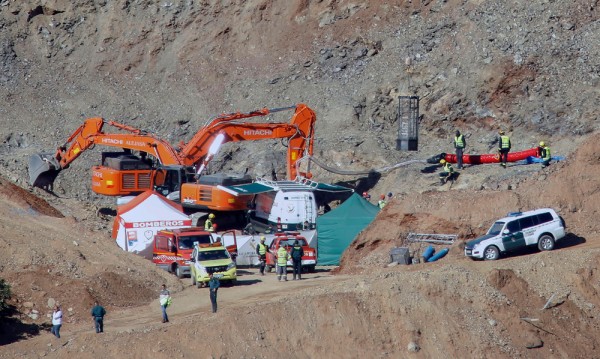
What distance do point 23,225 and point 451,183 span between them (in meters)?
15.6

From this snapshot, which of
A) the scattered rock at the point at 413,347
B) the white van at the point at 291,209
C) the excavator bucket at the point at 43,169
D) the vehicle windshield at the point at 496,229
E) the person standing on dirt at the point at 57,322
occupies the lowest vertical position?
the scattered rock at the point at 413,347

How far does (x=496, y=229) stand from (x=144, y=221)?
37.5 feet

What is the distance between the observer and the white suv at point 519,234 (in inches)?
1321

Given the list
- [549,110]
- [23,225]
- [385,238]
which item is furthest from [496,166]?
[23,225]

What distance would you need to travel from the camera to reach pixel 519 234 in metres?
33.7

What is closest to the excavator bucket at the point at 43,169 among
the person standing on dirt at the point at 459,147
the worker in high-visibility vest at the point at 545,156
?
the person standing on dirt at the point at 459,147

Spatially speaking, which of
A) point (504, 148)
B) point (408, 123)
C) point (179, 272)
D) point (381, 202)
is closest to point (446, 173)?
point (504, 148)

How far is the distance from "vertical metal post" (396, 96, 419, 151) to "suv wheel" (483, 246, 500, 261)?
14098 mm

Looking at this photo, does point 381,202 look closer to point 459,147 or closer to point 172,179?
point 459,147

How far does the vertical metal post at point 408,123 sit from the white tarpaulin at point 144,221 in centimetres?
1187

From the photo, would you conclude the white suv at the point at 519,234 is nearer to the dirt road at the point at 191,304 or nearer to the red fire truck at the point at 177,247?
the dirt road at the point at 191,304

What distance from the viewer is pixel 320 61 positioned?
54094 millimetres

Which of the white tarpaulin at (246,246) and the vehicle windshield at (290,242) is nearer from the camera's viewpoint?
the vehicle windshield at (290,242)

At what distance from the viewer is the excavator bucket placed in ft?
152
